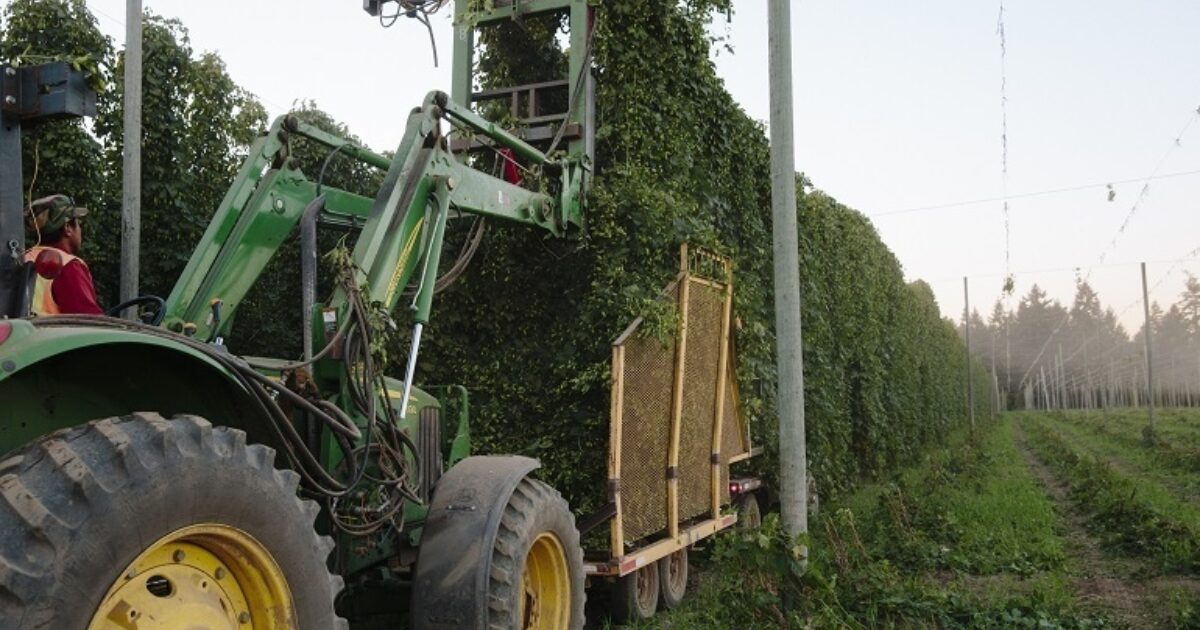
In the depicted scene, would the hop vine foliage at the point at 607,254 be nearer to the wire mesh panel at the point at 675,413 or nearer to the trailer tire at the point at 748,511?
the wire mesh panel at the point at 675,413

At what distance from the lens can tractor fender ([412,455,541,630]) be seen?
4785 mm

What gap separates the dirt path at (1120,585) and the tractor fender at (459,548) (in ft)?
15.7

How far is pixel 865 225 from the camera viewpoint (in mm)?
22312

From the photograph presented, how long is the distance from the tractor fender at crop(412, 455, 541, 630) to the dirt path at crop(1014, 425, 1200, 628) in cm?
479

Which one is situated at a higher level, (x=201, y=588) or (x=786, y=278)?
(x=786, y=278)

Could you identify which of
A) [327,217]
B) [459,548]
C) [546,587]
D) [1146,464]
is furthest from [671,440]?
[1146,464]

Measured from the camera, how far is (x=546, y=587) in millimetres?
5785

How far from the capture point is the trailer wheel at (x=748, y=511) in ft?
35.4

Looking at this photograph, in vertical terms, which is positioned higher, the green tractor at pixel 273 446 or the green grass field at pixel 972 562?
the green tractor at pixel 273 446

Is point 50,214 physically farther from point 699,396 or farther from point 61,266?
point 699,396

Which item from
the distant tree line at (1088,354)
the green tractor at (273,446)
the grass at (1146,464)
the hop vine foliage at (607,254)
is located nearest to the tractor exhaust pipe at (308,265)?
the green tractor at (273,446)

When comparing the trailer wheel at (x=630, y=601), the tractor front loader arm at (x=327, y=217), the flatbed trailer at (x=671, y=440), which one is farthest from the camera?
the trailer wheel at (x=630, y=601)

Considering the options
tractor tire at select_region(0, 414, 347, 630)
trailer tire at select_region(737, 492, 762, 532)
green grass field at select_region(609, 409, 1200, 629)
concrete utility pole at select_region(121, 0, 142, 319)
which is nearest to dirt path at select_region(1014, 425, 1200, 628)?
green grass field at select_region(609, 409, 1200, 629)

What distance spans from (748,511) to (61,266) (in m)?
8.29
